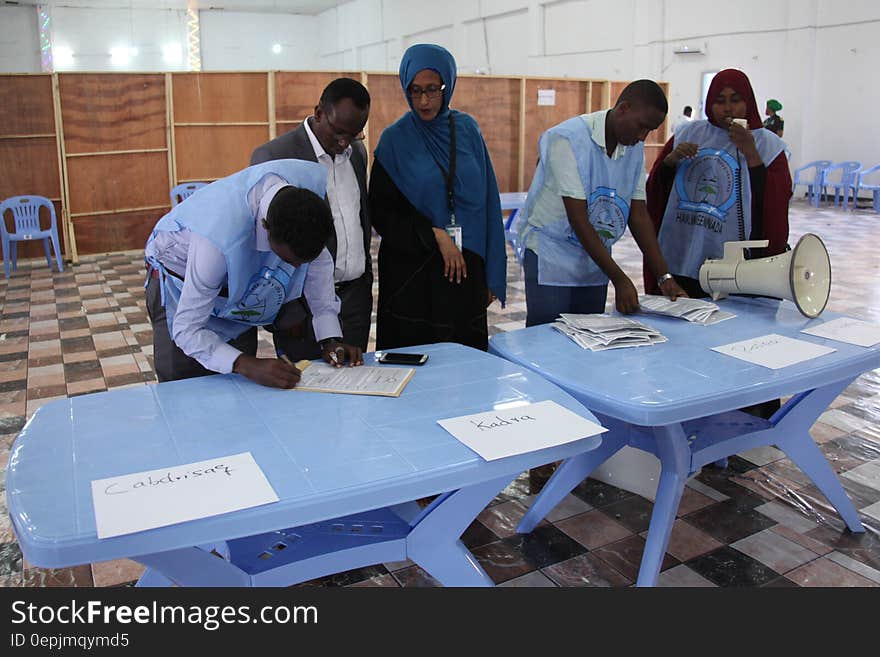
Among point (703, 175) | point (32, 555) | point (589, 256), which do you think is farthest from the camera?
point (703, 175)

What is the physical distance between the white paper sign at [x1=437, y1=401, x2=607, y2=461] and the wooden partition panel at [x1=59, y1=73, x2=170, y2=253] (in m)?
7.35

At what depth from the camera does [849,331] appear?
226cm

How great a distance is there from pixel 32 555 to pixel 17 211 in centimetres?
709

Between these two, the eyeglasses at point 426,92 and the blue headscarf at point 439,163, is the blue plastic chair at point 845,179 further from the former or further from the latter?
the eyeglasses at point 426,92

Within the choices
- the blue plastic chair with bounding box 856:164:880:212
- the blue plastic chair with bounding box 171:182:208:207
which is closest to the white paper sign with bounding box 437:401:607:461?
the blue plastic chair with bounding box 171:182:208:207

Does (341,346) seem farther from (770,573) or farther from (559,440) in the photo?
(770,573)

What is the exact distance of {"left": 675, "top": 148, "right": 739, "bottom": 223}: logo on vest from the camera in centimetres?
266

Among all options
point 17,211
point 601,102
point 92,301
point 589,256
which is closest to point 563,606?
point 589,256

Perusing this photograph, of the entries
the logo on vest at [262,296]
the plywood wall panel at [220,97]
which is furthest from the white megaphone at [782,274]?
the plywood wall panel at [220,97]

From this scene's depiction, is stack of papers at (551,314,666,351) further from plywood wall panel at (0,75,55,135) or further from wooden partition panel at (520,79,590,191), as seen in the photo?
wooden partition panel at (520,79,590,191)

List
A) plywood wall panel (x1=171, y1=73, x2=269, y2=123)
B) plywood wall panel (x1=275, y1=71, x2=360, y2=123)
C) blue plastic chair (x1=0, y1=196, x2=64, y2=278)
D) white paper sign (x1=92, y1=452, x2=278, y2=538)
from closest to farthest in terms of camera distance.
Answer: white paper sign (x1=92, y1=452, x2=278, y2=538)
blue plastic chair (x1=0, y1=196, x2=64, y2=278)
plywood wall panel (x1=171, y1=73, x2=269, y2=123)
plywood wall panel (x1=275, y1=71, x2=360, y2=123)

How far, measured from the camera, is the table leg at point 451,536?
1.58 meters

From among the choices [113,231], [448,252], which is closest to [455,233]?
[448,252]

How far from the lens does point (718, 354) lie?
2.05 metres
